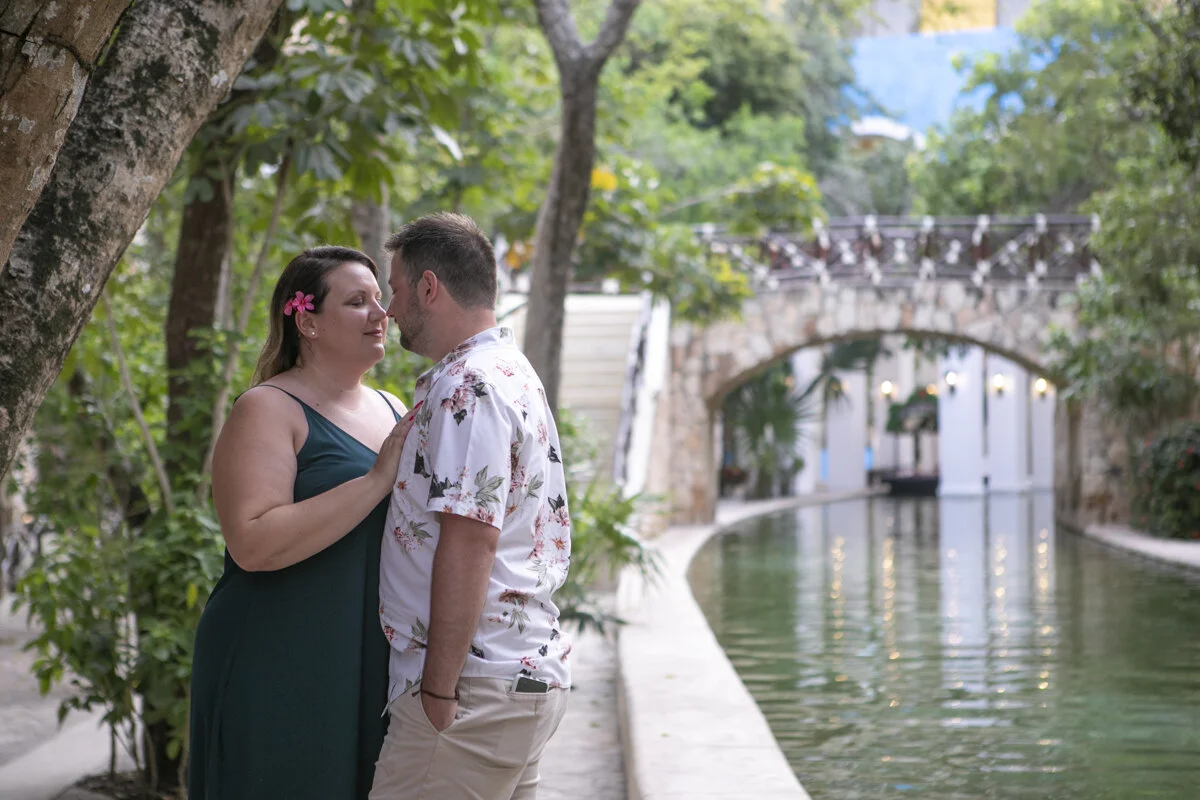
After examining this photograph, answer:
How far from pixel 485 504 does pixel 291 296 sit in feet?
1.92

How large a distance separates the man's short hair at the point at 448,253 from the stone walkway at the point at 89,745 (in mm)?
2710

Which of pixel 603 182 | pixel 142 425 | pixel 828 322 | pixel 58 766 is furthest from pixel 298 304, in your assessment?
pixel 828 322

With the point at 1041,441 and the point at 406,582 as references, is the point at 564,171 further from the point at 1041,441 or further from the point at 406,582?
the point at 1041,441

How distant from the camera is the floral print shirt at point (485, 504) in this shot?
1.87 metres

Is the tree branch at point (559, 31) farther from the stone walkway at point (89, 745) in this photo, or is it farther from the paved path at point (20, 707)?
the paved path at point (20, 707)

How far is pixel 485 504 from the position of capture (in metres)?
1.85

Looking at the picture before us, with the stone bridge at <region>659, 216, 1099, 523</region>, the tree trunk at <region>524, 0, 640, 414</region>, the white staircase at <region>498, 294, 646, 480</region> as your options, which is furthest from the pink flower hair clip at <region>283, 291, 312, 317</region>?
the stone bridge at <region>659, 216, 1099, 523</region>

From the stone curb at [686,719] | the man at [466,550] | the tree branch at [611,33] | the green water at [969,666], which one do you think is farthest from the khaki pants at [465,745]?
the tree branch at [611,33]

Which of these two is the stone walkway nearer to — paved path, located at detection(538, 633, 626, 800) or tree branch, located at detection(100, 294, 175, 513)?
paved path, located at detection(538, 633, 626, 800)

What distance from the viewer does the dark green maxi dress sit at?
6.54 ft

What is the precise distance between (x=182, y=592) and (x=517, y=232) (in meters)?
4.13

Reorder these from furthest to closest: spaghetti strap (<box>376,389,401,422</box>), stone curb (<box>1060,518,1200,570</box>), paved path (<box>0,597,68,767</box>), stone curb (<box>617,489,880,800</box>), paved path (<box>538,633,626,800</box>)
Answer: stone curb (<box>1060,518,1200,570</box>) → paved path (<box>0,597,68,767</box>) → paved path (<box>538,633,626,800</box>) → stone curb (<box>617,489,880,800</box>) → spaghetti strap (<box>376,389,401,422</box>)

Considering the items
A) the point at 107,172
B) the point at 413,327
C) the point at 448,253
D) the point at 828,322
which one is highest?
the point at 828,322

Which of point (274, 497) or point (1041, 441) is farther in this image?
point (1041, 441)
